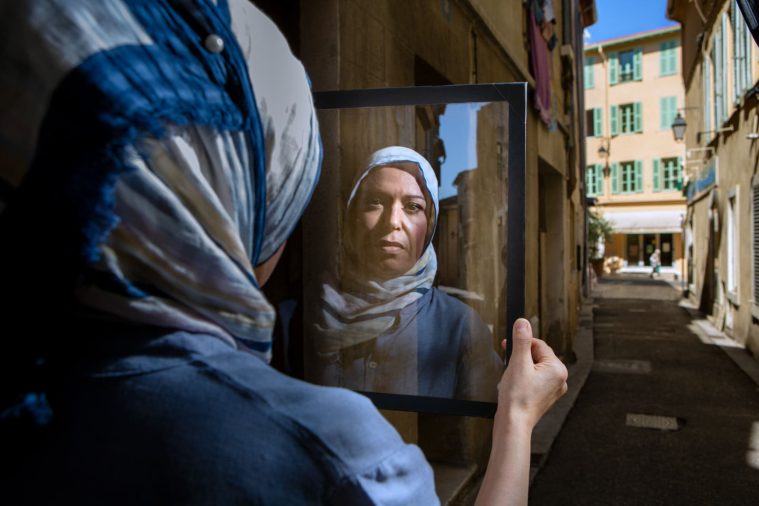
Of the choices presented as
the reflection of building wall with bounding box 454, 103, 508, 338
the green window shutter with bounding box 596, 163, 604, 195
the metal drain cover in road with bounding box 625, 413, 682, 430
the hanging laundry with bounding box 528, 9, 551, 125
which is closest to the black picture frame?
the reflection of building wall with bounding box 454, 103, 508, 338

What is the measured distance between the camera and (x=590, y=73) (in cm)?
3253

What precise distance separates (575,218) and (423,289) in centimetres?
1323

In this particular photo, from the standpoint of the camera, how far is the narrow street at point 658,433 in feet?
14.9

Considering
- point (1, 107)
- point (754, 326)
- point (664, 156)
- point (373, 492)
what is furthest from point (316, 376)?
point (664, 156)

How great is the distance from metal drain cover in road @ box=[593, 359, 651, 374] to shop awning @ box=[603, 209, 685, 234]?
72.0 ft

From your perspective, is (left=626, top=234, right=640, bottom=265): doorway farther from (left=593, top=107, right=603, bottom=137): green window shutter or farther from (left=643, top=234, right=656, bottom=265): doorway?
(left=593, top=107, right=603, bottom=137): green window shutter

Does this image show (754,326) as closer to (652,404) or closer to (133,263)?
(652,404)

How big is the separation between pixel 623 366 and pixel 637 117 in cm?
2500

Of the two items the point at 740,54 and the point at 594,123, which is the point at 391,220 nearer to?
the point at 740,54

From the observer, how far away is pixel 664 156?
3008cm

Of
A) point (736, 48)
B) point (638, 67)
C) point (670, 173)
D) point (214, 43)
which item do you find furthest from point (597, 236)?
point (214, 43)

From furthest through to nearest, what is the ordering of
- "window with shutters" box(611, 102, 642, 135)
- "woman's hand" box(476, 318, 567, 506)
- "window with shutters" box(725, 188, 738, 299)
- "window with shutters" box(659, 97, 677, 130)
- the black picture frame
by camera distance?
"window with shutters" box(611, 102, 642, 135)
"window with shutters" box(659, 97, 677, 130)
"window with shutters" box(725, 188, 738, 299)
the black picture frame
"woman's hand" box(476, 318, 567, 506)

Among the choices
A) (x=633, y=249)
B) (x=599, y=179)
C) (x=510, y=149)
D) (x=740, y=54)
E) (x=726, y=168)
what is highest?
(x=599, y=179)

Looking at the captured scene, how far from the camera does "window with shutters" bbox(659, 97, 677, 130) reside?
30.1m
